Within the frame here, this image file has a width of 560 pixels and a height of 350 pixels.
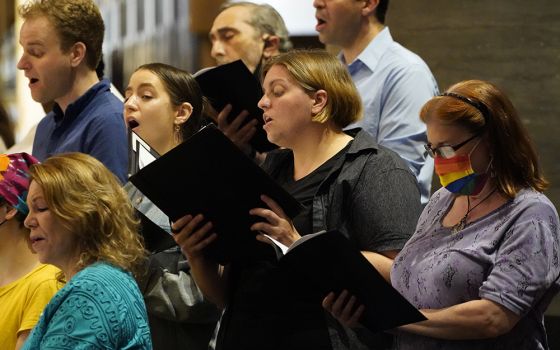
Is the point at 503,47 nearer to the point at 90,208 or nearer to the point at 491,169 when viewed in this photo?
the point at 491,169

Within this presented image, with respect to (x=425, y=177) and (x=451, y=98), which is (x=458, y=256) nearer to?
(x=451, y=98)

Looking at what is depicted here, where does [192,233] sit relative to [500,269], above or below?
below

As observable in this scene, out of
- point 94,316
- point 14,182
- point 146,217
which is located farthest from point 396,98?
point 94,316

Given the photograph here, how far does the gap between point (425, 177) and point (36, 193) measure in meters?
1.57

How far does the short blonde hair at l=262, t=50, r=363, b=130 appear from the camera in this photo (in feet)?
11.9

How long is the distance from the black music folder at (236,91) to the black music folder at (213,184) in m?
0.60

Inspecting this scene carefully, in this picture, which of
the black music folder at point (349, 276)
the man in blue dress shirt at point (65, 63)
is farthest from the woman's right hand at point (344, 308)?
the man in blue dress shirt at point (65, 63)

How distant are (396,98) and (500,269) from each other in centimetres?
150

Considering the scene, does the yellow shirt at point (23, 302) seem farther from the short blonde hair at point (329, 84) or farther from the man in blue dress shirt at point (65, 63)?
the short blonde hair at point (329, 84)

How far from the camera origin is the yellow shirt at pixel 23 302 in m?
3.66

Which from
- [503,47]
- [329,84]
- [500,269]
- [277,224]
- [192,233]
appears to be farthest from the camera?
[503,47]

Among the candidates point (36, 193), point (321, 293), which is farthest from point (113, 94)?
point (321, 293)

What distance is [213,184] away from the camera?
3.34 m

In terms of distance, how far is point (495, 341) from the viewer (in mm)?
3064
